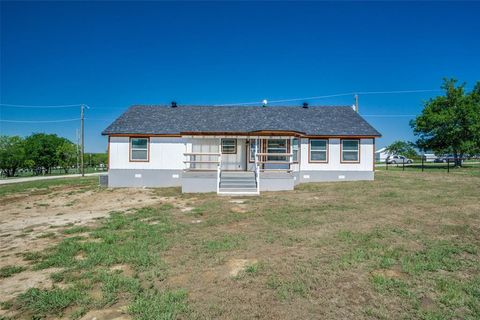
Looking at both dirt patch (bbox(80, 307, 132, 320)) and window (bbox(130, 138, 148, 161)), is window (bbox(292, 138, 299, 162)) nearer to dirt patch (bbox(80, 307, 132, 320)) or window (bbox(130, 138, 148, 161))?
window (bbox(130, 138, 148, 161))

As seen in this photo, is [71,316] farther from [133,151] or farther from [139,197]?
[133,151]

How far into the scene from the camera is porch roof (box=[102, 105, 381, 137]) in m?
18.6

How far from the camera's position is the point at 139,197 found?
13625 mm

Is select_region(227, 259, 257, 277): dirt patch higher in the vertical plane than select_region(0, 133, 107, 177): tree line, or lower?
lower

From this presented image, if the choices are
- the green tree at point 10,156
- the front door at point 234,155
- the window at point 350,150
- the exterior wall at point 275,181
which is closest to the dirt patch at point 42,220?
the exterior wall at point 275,181

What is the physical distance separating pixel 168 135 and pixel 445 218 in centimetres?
1544

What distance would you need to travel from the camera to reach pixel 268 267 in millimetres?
4727

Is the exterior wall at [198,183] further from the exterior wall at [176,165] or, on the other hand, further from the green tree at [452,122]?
the green tree at [452,122]

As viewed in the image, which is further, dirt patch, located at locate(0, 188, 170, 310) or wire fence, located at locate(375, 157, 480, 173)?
wire fence, located at locate(375, 157, 480, 173)

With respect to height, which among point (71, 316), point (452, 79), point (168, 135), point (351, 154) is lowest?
point (71, 316)

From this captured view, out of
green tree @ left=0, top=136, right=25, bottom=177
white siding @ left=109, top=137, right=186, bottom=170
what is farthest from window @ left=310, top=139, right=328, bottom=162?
green tree @ left=0, top=136, right=25, bottom=177

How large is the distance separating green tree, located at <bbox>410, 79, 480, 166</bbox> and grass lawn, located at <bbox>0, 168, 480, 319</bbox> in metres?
28.4

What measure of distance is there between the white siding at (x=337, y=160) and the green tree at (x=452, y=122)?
736 inches

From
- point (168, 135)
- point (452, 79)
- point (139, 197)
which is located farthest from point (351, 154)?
point (452, 79)
